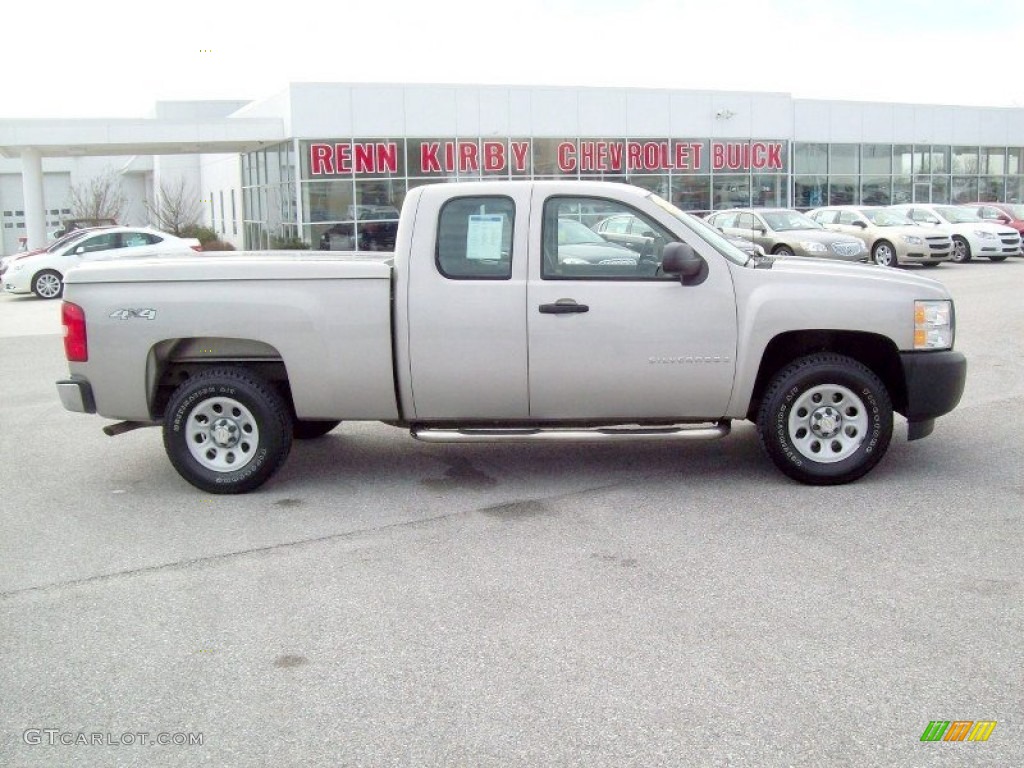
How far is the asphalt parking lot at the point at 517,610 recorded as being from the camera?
380 cm

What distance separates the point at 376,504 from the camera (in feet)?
22.4

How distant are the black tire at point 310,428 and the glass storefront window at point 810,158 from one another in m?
35.6

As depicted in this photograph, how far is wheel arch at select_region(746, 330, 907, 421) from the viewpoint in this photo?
23.0 ft

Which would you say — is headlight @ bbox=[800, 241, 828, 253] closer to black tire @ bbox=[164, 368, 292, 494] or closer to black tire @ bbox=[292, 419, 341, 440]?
black tire @ bbox=[292, 419, 341, 440]

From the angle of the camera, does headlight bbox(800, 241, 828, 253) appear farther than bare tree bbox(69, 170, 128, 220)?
No

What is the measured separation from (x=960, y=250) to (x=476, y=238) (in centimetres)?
2479

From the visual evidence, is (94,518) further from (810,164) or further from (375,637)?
(810,164)

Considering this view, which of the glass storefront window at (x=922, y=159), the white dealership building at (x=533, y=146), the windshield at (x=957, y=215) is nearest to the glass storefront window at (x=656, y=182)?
the white dealership building at (x=533, y=146)

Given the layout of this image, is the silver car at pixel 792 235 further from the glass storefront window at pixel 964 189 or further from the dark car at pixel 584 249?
the glass storefront window at pixel 964 189

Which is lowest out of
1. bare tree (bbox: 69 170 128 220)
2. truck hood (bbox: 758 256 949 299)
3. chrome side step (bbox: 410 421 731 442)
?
chrome side step (bbox: 410 421 731 442)

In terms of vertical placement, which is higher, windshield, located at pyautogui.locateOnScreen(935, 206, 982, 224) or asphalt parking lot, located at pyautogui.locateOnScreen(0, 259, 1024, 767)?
windshield, located at pyautogui.locateOnScreen(935, 206, 982, 224)

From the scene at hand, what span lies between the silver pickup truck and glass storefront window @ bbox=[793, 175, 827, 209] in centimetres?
3578

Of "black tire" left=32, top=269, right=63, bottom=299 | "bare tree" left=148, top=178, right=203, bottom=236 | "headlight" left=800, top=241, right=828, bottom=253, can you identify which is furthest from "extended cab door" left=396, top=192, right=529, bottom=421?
"bare tree" left=148, top=178, right=203, bottom=236

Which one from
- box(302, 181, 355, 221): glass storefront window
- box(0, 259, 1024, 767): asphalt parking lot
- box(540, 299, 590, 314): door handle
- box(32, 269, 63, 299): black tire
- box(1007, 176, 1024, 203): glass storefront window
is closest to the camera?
box(0, 259, 1024, 767): asphalt parking lot
